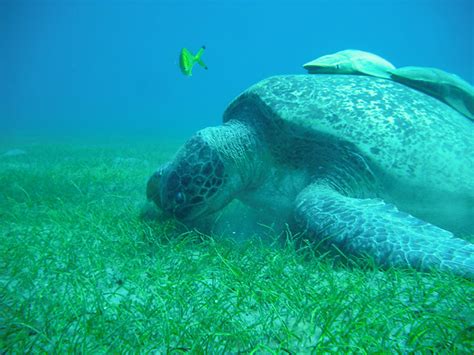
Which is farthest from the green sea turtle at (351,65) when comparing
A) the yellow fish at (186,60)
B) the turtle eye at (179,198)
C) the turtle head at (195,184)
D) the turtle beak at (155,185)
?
the turtle eye at (179,198)

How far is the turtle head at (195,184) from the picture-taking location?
9.77 ft

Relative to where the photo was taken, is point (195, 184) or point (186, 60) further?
point (186, 60)

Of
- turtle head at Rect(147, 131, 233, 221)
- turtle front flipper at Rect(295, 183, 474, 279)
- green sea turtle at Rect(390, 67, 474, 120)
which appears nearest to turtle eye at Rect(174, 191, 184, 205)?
turtle head at Rect(147, 131, 233, 221)

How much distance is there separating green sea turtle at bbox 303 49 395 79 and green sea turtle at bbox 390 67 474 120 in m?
0.38

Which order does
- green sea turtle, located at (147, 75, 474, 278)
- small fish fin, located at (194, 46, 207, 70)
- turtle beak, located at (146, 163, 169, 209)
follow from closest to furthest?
green sea turtle, located at (147, 75, 474, 278) < turtle beak, located at (146, 163, 169, 209) < small fish fin, located at (194, 46, 207, 70)

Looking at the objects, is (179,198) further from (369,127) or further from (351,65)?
(351,65)

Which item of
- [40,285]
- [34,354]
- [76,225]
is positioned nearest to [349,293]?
[34,354]

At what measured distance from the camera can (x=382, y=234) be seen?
2.21 meters

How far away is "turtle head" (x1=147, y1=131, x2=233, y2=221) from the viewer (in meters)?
2.98

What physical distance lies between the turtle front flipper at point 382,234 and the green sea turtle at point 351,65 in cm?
217

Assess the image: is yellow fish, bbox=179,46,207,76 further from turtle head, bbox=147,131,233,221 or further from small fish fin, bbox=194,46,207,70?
turtle head, bbox=147,131,233,221

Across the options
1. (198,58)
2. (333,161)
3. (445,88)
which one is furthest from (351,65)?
(198,58)

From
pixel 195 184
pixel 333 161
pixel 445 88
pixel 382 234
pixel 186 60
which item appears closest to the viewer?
pixel 382 234

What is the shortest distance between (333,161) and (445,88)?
6.32 ft
